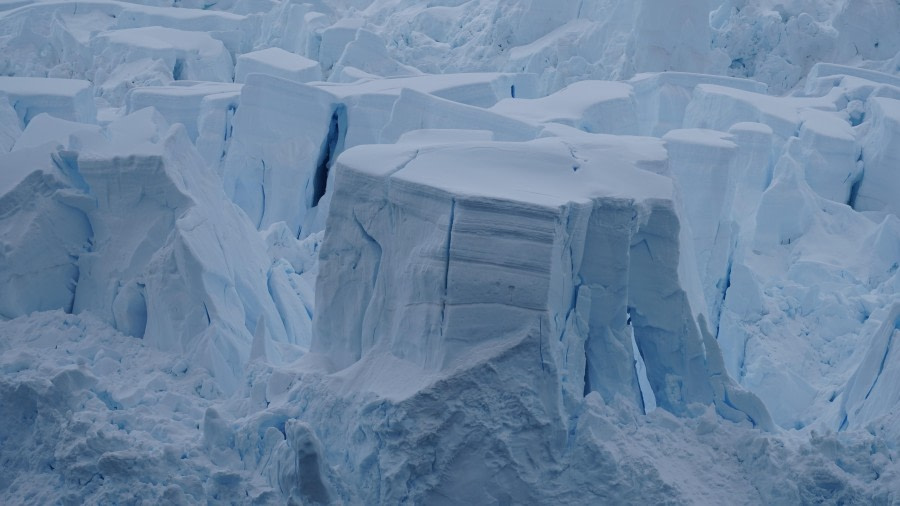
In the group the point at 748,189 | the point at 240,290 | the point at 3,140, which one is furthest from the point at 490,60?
the point at 240,290

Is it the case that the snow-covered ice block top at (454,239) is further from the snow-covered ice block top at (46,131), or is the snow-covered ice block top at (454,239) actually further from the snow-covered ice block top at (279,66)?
the snow-covered ice block top at (279,66)

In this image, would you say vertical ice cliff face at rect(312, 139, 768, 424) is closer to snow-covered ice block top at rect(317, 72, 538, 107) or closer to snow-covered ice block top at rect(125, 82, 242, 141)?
snow-covered ice block top at rect(317, 72, 538, 107)

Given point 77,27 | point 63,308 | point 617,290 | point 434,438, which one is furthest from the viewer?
point 77,27

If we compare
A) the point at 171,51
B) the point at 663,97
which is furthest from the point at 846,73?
the point at 171,51

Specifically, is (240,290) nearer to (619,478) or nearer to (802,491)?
(619,478)

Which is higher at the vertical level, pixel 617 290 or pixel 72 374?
pixel 617 290

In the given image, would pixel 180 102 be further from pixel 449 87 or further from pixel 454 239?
pixel 454 239
